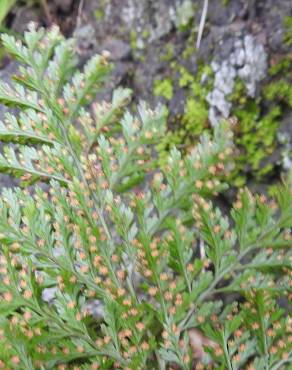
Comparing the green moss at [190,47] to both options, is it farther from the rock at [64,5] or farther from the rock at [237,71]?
the rock at [64,5]

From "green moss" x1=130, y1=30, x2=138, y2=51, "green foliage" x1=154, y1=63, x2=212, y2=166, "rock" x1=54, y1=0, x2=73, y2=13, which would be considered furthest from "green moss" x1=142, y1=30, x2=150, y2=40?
"rock" x1=54, y1=0, x2=73, y2=13

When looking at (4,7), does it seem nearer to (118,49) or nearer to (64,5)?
(64,5)

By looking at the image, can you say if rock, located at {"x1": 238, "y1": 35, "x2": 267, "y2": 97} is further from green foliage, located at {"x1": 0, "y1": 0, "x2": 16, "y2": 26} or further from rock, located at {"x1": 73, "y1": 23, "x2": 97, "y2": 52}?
green foliage, located at {"x1": 0, "y1": 0, "x2": 16, "y2": 26}

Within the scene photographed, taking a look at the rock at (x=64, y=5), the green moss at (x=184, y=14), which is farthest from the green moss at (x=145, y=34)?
the rock at (x=64, y=5)

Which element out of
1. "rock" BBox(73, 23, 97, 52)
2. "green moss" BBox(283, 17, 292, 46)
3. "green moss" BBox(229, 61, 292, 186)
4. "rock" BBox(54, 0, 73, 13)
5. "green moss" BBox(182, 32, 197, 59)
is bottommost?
"green moss" BBox(229, 61, 292, 186)

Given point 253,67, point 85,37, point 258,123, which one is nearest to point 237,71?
point 253,67

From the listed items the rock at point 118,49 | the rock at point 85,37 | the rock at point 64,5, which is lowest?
the rock at point 118,49
